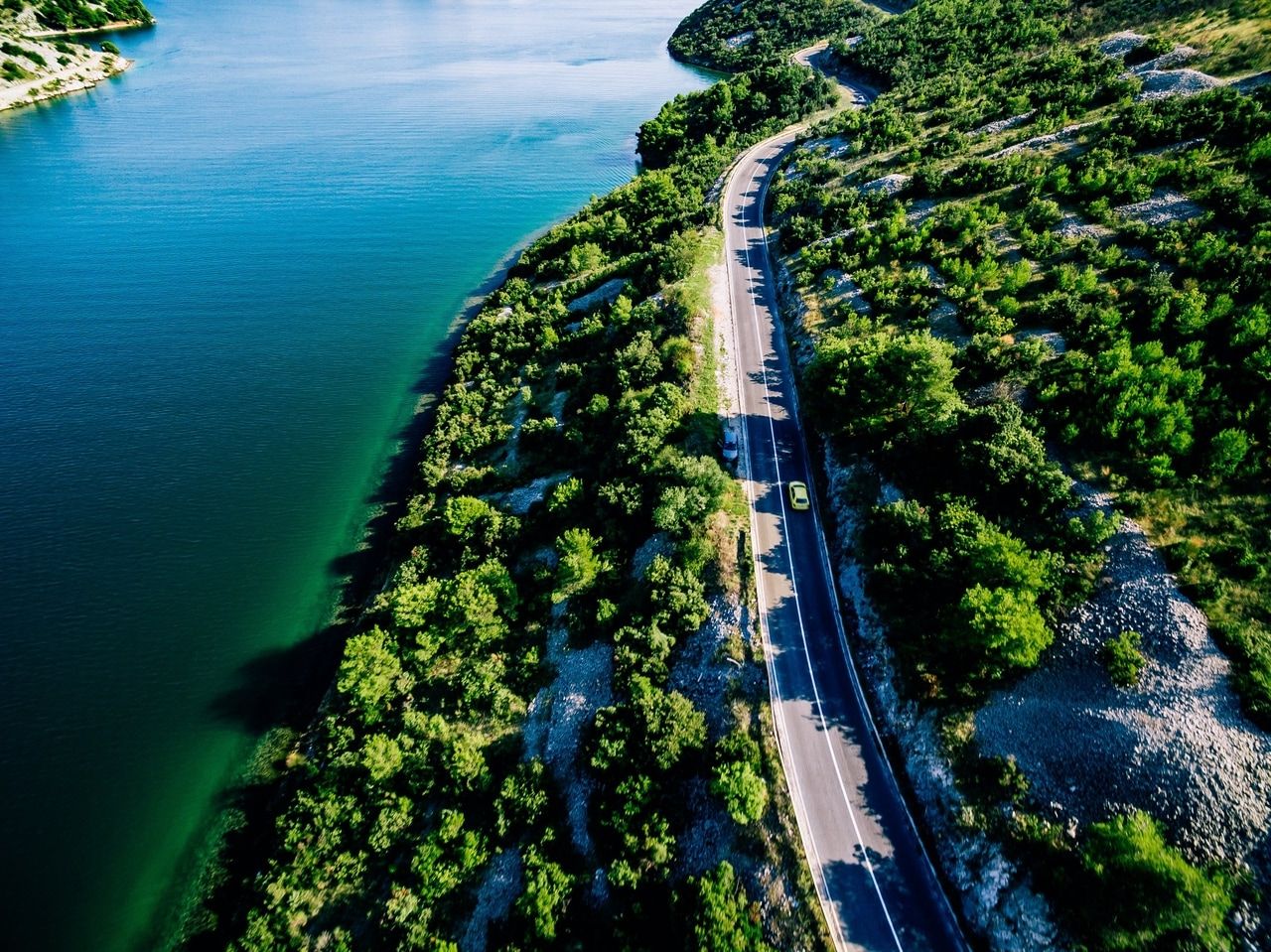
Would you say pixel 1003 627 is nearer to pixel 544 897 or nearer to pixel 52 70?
pixel 544 897

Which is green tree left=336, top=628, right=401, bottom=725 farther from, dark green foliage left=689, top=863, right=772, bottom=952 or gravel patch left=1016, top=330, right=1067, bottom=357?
gravel patch left=1016, top=330, right=1067, bottom=357

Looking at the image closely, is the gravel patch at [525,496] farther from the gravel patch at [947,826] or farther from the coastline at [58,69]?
the coastline at [58,69]

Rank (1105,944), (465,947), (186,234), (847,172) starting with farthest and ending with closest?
(186,234) → (847,172) → (465,947) → (1105,944)

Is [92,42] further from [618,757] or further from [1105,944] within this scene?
[1105,944]

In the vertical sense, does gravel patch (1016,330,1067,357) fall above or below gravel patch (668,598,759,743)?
above

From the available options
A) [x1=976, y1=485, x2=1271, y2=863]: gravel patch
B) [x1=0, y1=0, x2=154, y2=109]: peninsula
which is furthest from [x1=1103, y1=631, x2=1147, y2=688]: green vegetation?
[x1=0, y1=0, x2=154, y2=109]: peninsula

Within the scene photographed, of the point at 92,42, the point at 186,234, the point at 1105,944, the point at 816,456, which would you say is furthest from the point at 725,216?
the point at 92,42
